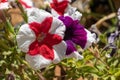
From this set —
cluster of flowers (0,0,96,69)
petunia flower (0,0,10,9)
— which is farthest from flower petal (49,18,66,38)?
petunia flower (0,0,10,9)

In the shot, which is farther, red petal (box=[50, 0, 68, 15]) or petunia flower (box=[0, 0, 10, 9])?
red petal (box=[50, 0, 68, 15])

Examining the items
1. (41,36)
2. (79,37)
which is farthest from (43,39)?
(79,37)

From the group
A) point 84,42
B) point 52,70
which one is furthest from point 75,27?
point 52,70

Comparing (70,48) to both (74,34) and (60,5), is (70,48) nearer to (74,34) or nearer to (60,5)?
(74,34)

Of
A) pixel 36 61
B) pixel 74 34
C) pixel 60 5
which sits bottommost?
pixel 36 61

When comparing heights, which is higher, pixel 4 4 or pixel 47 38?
pixel 4 4

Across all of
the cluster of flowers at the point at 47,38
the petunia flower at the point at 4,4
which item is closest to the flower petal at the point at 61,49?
the cluster of flowers at the point at 47,38

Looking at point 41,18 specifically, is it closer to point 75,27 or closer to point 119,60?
point 75,27

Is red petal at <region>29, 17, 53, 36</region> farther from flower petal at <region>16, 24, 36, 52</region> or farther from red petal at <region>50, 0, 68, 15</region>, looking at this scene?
red petal at <region>50, 0, 68, 15</region>
